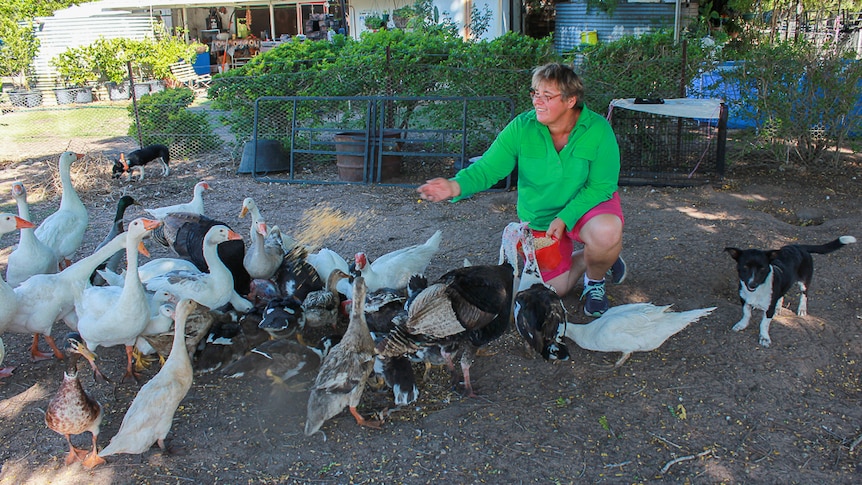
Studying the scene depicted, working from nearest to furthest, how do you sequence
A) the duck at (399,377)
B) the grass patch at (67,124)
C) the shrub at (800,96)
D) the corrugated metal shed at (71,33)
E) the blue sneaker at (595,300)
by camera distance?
1. the duck at (399,377)
2. the blue sneaker at (595,300)
3. the shrub at (800,96)
4. the grass patch at (67,124)
5. the corrugated metal shed at (71,33)

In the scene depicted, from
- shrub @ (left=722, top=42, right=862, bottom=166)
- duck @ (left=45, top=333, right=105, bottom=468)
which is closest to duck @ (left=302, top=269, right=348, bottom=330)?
duck @ (left=45, top=333, right=105, bottom=468)

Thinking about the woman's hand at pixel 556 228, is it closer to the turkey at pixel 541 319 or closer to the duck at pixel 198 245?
the turkey at pixel 541 319

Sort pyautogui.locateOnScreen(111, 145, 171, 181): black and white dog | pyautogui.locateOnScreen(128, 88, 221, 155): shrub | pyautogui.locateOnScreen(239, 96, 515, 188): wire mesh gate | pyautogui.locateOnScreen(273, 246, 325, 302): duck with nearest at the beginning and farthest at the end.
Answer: pyautogui.locateOnScreen(273, 246, 325, 302): duck
pyautogui.locateOnScreen(239, 96, 515, 188): wire mesh gate
pyautogui.locateOnScreen(111, 145, 171, 181): black and white dog
pyautogui.locateOnScreen(128, 88, 221, 155): shrub

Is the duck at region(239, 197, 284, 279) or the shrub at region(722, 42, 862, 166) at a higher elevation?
the shrub at region(722, 42, 862, 166)

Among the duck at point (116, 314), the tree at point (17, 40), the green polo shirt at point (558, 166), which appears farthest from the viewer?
the tree at point (17, 40)

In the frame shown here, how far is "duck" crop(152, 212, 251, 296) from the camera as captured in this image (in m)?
5.70

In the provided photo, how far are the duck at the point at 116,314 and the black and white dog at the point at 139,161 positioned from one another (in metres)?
5.71

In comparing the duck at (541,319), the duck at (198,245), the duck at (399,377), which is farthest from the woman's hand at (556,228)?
the duck at (198,245)

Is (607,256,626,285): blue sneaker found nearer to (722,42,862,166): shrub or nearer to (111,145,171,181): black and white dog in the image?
(722,42,862,166): shrub

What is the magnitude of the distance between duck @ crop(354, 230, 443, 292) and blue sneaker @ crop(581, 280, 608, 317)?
138 cm

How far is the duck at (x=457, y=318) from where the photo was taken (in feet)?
13.1

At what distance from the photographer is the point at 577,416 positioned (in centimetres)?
381

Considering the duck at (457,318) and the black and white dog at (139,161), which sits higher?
the black and white dog at (139,161)

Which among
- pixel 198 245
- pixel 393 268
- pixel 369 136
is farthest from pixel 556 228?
pixel 369 136
